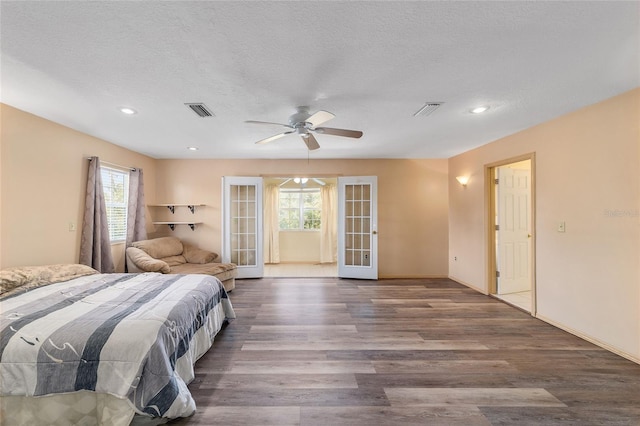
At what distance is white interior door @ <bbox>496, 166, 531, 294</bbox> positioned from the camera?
432 cm

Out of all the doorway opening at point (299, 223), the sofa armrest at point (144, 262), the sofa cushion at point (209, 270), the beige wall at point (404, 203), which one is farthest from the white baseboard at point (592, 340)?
the sofa armrest at point (144, 262)

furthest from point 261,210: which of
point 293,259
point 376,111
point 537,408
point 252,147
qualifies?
point 537,408

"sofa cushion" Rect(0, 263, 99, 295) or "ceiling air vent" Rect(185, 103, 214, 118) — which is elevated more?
"ceiling air vent" Rect(185, 103, 214, 118)

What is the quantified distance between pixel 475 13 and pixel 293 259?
682 centimetres

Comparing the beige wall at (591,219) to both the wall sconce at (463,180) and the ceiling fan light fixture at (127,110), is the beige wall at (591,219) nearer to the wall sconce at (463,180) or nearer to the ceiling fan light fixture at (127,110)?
the wall sconce at (463,180)

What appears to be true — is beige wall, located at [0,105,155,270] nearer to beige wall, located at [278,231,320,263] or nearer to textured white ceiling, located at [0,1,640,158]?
textured white ceiling, located at [0,1,640,158]

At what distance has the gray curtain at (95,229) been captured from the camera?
349cm

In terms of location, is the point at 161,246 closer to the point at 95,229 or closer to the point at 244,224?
the point at 95,229

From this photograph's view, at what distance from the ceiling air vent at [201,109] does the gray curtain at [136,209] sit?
8.34 feet

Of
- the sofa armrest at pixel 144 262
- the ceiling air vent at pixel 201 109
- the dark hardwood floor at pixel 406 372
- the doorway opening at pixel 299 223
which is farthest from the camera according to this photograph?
the doorway opening at pixel 299 223

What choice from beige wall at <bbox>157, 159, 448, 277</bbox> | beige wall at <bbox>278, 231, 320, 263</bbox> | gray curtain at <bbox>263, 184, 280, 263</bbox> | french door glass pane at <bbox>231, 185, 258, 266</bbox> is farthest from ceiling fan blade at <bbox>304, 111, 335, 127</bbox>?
beige wall at <bbox>278, 231, 320, 263</bbox>

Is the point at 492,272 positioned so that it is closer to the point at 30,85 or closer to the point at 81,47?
the point at 81,47

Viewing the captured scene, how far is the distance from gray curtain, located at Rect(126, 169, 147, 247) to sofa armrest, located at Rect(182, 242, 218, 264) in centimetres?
77

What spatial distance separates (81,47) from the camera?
1.75 metres
